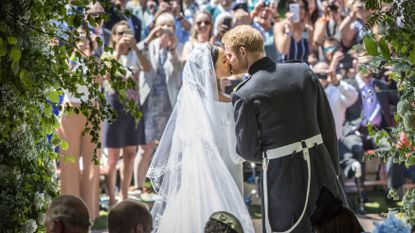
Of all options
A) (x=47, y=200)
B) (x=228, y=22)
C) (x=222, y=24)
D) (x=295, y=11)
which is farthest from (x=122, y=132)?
(x=47, y=200)

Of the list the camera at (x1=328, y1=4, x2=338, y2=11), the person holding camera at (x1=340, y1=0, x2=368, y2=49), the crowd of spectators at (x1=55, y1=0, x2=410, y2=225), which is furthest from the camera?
the camera at (x1=328, y1=4, x2=338, y2=11)

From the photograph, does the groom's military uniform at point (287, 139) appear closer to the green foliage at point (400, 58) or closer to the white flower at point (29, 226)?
the green foliage at point (400, 58)

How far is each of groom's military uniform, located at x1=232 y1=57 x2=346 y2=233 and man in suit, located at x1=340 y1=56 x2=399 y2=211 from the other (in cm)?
483

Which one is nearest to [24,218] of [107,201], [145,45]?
[107,201]

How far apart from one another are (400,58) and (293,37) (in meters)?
6.19

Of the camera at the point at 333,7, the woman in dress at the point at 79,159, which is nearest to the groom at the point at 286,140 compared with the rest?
the woman in dress at the point at 79,159

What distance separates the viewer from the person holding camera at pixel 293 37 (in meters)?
10.3

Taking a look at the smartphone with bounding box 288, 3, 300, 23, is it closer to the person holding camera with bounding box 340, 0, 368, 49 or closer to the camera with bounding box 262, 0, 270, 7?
the camera with bounding box 262, 0, 270, 7

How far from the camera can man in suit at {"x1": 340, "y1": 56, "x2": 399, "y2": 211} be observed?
32.1 feet

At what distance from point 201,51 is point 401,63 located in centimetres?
216

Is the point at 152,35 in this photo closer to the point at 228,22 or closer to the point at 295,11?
the point at 228,22

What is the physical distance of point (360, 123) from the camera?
1005 cm

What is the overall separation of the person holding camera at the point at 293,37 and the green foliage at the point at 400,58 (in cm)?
550

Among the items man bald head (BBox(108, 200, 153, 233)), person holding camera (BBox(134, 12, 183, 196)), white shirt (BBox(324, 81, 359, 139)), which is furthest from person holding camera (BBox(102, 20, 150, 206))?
man bald head (BBox(108, 200, 153, 233))
